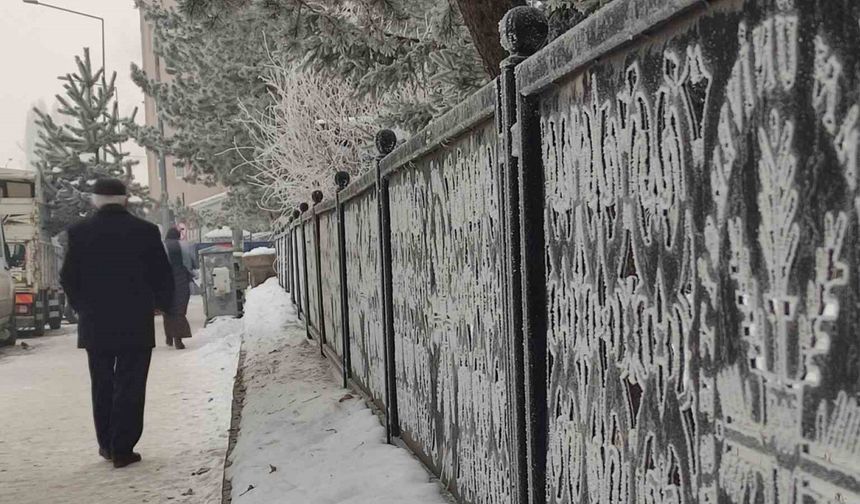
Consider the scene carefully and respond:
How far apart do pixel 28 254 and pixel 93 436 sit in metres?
12.0

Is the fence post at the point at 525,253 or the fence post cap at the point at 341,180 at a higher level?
the fence post cap at the point at 341,180

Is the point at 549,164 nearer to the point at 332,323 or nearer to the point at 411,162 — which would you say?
the point at 411,162

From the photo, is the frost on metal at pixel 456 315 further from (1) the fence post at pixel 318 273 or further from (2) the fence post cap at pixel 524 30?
(1) the fence post at pixel 318 273

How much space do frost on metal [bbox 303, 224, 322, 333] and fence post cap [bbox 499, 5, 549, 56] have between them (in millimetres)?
5734

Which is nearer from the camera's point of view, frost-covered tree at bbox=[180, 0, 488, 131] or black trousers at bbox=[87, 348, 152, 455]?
black trousers at bbox=[87, 348, 152, 455]

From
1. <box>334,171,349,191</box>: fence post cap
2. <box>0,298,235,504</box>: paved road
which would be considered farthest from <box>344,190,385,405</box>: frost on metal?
<box>0,298,235,504</box>: paved road

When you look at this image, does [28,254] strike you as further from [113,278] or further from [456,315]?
[456,315]

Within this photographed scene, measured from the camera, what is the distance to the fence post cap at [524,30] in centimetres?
196

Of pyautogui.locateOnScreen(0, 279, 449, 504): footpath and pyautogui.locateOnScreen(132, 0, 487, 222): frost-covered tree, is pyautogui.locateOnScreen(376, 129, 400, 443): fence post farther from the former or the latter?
pyautogui.locateOnScreen(132, 0, 487, 222): frost-covered tree

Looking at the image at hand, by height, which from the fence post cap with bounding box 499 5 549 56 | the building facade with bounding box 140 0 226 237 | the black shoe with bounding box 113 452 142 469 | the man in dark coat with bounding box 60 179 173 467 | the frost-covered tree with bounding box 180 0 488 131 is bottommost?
the black shoe with bounding box 113 452 142 469

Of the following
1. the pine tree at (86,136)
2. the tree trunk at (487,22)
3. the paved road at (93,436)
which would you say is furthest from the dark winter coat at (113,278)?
the pine tree at (86,136)

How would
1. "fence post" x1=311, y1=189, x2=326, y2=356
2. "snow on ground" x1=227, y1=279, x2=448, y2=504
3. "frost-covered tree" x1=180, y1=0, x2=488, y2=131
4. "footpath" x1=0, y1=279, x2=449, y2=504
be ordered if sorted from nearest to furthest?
1. "snow on ground" x1=227, y1=279, x2=448, y2=504
2. "footpath" x1=0, y1=279, x2=449, y2=504
3. "frost-covered tree" x1=180, y1=0, x2=488, y2=131
4. "fence post" x1=311, y1=189, x2=326, y2=356

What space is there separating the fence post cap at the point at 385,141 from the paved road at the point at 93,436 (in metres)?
2.30

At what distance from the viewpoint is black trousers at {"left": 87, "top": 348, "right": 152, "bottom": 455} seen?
5574mm
